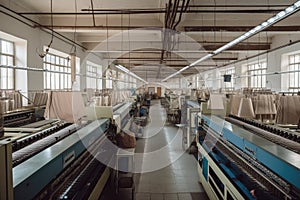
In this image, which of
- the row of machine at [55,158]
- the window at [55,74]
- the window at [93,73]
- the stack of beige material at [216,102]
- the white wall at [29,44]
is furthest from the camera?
the window at [93,73]

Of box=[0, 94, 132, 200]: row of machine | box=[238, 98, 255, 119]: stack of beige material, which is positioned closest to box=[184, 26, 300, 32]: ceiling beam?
box=[238, 98, 255, 119]: stack of beige material

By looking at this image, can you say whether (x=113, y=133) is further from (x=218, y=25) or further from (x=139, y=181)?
(x=218, y=25)

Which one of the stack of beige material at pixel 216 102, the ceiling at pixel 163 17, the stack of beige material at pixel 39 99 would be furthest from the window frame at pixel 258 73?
the stack of beige material at pixel 39 99

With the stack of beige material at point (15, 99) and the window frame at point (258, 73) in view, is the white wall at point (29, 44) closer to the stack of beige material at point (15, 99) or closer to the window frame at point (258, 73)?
the stack of beige material at point (15, 99)

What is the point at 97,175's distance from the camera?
11.0 ft

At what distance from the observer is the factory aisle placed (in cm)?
396

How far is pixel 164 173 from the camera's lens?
4.92 meters

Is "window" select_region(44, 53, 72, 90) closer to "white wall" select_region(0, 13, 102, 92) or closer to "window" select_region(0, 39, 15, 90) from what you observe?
"white wall" select_region(0, 13, 102, 92)

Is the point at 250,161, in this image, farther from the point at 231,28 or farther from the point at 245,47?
the point at 245,47

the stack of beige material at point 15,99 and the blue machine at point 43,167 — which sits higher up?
the stack of beige material at point 15,99

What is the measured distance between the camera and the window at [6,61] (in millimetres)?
5484

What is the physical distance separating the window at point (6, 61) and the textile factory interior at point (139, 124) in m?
0.03

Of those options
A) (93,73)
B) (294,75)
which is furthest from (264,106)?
(93,73)

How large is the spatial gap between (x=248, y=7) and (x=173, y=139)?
445 cm
